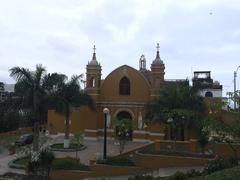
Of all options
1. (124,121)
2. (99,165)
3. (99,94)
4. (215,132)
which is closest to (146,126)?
(99,94)

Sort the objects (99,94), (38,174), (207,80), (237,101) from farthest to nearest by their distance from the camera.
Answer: (207,80)
(99,94)
(38,174)
(237,101)

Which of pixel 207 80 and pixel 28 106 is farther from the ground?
pixel 207 80

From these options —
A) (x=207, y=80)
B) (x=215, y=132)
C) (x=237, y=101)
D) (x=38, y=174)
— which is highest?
(x=207, y=80)

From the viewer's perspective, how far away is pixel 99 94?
40.7 meters

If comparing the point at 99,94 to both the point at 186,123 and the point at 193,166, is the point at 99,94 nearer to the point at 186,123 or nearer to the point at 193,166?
the point at 186,123

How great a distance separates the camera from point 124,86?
40000 mm

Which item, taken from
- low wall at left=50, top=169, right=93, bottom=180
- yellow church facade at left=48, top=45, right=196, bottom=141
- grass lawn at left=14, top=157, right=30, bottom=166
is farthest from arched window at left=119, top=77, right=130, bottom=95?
low wall at left=50, top=169, right=93, bottom=180

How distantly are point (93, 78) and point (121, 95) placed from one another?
371 centimetres

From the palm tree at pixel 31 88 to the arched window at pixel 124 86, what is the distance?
46.8 feet

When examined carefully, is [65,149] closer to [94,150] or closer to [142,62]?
[94,150]

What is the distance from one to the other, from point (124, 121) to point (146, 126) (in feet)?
29.7

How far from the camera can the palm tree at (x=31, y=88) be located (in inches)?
1021

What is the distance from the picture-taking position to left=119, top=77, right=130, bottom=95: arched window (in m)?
39.9

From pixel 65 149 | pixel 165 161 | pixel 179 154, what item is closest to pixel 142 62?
pixel 65 149
